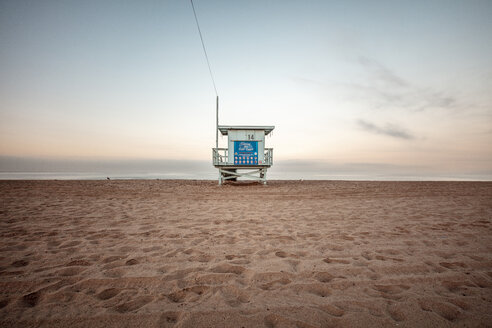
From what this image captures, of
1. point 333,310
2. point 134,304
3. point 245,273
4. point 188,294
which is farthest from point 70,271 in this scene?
point 333,310

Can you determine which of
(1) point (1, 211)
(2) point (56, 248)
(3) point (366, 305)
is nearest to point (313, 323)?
(3) point (366, 305)

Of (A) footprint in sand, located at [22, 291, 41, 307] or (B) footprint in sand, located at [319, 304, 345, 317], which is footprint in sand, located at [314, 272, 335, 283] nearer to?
(B) footprint in sand, located at [319, 304, 345, 317]

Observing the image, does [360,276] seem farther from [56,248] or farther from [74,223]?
[74,223]

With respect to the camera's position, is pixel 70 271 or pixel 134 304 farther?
pixel 70 271

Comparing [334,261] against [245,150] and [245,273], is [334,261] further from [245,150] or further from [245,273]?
[245,150]

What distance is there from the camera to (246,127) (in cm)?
1653

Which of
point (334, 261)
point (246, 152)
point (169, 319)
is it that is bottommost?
point (169, 319)

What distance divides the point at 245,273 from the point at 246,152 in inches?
556

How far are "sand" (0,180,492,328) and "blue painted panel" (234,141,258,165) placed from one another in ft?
37.1

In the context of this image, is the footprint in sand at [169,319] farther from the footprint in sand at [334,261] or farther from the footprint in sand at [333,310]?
the footprint in sand at [334,261]

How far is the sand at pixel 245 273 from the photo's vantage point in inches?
81.7

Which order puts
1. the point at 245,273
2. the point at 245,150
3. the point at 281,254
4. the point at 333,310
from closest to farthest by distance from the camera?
the point at 333,310 < the point at 245,273 < the point at 281,254 < the point at 245,150

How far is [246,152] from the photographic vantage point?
16.8 m

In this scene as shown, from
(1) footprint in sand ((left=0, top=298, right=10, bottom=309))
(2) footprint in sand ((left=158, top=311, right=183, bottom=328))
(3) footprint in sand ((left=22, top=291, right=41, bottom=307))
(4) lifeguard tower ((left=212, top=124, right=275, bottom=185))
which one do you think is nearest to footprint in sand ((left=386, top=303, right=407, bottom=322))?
(2) footprint in sand ((left=158, top=311, right=183, bottom=328))
